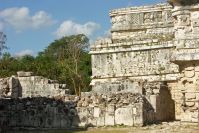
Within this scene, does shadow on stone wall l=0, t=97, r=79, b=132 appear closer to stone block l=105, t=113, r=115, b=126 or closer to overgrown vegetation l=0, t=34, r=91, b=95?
stone block l=105, t=113, r=115, b=126

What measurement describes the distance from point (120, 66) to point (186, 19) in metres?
7.72

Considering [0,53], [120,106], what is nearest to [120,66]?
[120,106]

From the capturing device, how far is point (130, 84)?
1556 cm

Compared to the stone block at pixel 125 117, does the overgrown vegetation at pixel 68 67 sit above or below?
above

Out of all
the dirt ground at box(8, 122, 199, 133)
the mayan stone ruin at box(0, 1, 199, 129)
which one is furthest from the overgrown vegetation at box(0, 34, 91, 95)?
the dirt ground at box(8, 122, 199, 133)

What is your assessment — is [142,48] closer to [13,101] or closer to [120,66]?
[120,66]

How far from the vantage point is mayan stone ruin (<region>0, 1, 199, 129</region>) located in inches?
491

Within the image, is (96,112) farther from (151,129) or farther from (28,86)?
(28,86)

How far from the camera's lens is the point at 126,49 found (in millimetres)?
19812

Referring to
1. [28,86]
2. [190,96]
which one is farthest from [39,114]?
[28,86]

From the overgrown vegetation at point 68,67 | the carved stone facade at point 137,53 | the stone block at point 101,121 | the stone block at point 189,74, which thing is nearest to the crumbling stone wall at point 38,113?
the stone block at point 101,121

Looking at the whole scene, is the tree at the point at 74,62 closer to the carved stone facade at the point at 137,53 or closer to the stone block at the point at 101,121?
the carved stone facade at the point at 137,53

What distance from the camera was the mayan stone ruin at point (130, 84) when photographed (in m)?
12.5

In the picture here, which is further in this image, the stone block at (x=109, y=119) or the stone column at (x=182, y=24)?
the stone block at (x=109, y=119)
